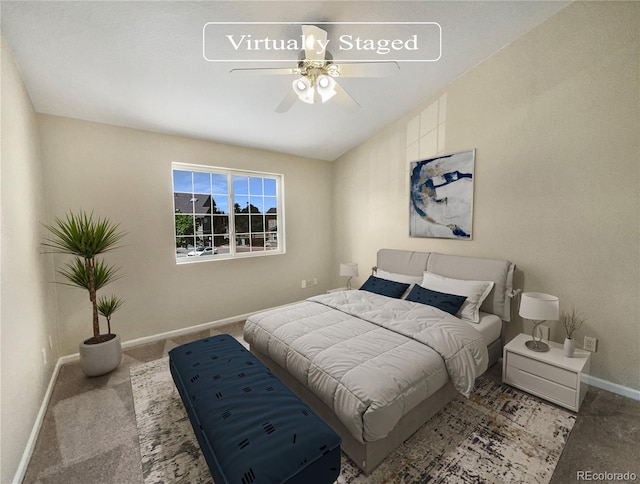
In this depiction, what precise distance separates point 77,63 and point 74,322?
2502 mm

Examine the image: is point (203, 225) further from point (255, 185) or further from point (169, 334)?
point (169, 334)

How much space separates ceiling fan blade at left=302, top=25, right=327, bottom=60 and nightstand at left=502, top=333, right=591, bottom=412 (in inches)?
113

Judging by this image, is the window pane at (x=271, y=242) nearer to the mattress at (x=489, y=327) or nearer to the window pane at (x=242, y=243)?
the window pane at (x=242, y=243)

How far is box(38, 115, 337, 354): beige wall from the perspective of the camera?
278 centimetres

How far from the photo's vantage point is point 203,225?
373 cm

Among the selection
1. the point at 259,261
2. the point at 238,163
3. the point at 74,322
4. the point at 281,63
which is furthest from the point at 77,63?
the point at 259,261

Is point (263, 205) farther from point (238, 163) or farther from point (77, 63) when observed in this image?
point (77, 63)

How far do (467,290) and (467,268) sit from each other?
363 mm

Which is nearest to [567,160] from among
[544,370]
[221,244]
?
[544,370]

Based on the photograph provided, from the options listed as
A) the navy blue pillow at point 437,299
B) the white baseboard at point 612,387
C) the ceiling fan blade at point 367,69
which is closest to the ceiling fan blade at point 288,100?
the ceiling fan blade at point 367,69

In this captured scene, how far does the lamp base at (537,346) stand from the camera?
7.32ft

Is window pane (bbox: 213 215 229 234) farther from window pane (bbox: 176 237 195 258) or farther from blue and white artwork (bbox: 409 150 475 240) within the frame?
blue and white artwork (bbox: 409 150 475 240)

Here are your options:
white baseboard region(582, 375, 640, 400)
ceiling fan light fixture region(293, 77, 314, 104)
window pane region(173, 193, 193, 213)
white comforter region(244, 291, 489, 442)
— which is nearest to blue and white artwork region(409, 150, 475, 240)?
white comforter region(244, 291, 489, 442)

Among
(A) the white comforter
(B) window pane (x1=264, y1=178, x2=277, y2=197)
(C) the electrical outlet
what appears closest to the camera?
(A) the white comforter
